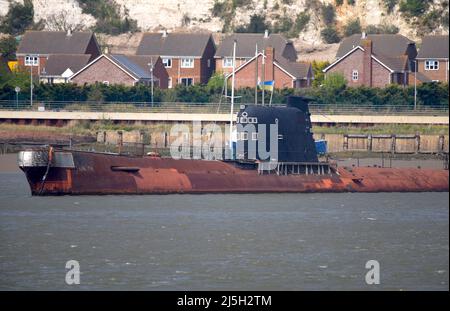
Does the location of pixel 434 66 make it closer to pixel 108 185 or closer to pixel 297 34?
pixel 297 34

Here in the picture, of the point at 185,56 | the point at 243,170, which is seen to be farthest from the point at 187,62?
the point at 243,170

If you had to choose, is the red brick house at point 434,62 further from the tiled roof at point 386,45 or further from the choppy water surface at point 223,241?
the choppy water surface at point 223,241

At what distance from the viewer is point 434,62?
11769cm

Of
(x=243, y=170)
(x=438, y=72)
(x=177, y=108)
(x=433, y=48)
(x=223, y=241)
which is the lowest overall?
(x=223, y=241)

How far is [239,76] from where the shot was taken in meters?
112

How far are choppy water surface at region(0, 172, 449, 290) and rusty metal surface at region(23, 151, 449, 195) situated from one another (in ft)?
1.81

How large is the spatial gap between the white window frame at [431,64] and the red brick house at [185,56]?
21.6 m

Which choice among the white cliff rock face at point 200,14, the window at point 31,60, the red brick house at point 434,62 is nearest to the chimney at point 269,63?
the red brick house at point 434,62

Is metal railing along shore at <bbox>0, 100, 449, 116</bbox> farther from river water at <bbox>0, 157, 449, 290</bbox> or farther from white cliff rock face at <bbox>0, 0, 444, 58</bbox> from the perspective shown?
white cliff rock face at <bbox>0, 0, 444, 58</bbox>

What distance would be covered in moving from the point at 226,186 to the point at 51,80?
5732 cm

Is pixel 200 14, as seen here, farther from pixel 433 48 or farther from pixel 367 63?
pixel 367 63

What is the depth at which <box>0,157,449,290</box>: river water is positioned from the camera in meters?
39.5

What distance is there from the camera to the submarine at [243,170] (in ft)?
193

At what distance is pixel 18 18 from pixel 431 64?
52276mm
